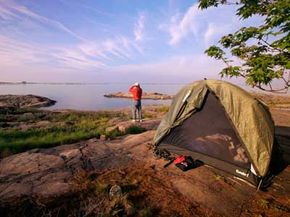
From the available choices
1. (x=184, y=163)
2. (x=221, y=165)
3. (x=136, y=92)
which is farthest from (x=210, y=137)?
(x=136, y=92)

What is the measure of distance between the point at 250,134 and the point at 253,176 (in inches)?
37.7

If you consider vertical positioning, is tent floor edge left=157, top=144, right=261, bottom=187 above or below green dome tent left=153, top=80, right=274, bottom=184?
below

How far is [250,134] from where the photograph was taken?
5.40m

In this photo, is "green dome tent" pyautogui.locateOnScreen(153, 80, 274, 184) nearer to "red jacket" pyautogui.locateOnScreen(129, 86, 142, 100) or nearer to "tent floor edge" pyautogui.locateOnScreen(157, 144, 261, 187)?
"tent floor edge" pyautogui.locateOnScreen(157, 144, 261, 187)

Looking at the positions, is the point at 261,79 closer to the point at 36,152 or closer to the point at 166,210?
the point at 166,210

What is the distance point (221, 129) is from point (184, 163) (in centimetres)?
136

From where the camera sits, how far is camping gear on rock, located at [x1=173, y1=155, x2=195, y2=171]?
5.89 metres

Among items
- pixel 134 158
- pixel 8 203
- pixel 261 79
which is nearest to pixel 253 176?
pixel 261 79

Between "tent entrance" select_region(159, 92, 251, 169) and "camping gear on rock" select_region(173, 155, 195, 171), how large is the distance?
16.0 inches

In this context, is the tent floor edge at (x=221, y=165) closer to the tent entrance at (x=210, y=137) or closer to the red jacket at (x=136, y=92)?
the tent entrance at (x=210, y=137)

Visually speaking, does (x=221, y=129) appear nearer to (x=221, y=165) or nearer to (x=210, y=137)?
(x=210, y=137)

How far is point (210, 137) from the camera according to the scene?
6398 mm

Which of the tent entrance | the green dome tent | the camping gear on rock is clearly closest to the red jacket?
the green dome tent

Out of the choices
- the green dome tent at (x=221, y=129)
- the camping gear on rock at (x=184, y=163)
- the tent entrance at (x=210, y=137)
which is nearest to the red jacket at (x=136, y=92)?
the green dome tent at (x=221, y=129)
